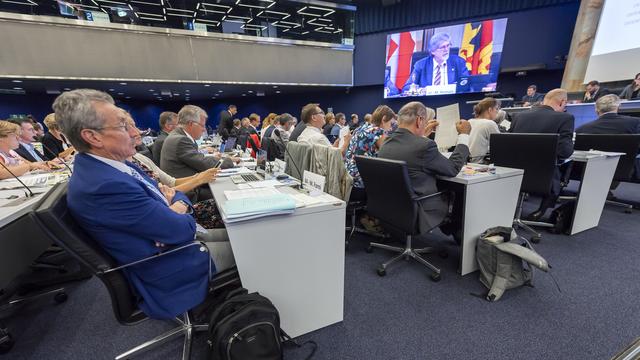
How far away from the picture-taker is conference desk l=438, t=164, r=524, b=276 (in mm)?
1749

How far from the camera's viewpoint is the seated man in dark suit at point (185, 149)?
7.00 feet

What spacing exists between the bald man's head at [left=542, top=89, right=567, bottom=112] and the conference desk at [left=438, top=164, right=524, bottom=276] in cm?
116

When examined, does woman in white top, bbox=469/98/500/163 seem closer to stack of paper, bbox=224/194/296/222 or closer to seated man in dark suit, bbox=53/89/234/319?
stack of paper, bbox=224/194/296/222

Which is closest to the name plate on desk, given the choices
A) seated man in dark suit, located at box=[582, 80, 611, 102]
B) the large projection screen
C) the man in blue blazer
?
seated man in dark suit, located at box=[582, 80, 611, 102]

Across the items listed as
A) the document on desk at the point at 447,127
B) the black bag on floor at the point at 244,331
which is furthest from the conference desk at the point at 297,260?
the document on desk at the point at 447,127

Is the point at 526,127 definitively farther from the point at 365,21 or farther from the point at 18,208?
the point at 365,21

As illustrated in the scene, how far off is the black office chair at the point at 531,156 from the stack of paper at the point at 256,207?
2.21m

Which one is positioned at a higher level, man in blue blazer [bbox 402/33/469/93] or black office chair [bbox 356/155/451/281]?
man in blue blazer [bbox 402/33/469/93]

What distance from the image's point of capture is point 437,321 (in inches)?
59.9

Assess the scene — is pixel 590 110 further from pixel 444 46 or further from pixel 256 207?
pixel 256 207

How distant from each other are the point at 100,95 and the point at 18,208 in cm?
97

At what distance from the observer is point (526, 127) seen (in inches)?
102

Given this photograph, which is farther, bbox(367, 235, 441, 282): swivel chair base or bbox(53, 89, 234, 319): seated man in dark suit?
bbox(367, 235, 441, 282): swivel chair base

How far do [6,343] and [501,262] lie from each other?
10.1 ft
